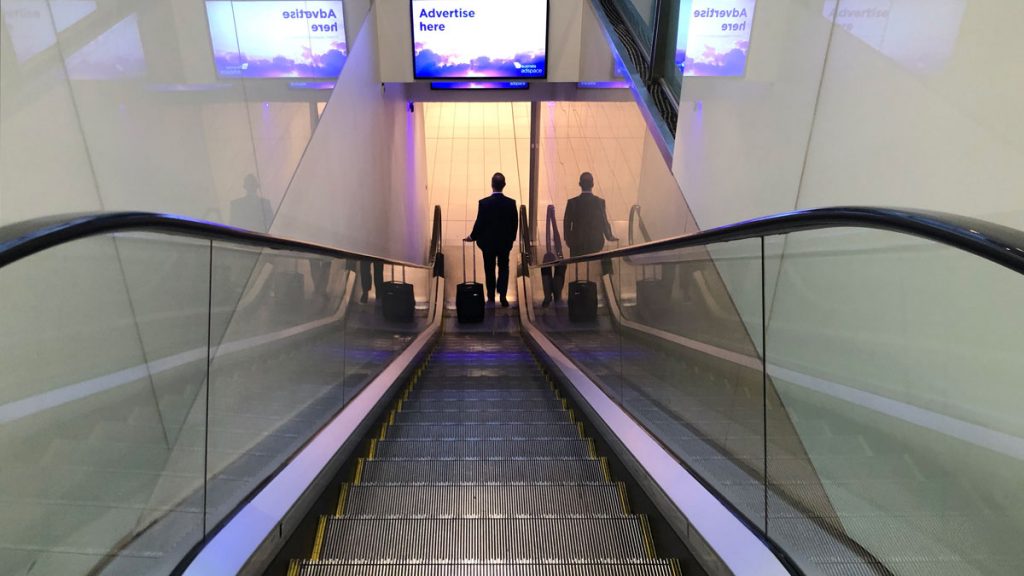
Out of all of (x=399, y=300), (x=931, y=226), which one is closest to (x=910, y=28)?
(x=931, y=226)

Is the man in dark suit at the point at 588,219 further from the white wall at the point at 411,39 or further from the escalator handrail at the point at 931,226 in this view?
the escalator handrail at the point at 931,226

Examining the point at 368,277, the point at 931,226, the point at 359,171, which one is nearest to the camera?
the point at 931,226

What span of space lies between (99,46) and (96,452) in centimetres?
160

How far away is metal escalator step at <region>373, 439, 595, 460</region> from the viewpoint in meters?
2.71

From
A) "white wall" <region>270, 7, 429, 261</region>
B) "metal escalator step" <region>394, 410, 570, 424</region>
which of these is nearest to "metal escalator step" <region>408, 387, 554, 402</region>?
"metal escalator step" <region>394, 410, 570, 424</region>

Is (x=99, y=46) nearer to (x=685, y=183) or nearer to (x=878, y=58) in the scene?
(x=878, y=58)

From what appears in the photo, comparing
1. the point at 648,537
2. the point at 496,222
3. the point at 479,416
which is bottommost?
the point at 479,416

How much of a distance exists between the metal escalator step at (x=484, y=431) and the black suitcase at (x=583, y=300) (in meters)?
1.13

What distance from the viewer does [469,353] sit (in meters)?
6.18

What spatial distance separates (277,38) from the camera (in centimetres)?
390

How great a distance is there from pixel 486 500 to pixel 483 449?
0.67 metres

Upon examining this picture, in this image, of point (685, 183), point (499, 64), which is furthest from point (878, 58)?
point (499, 64)

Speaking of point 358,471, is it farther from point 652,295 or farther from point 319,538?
point 652,295

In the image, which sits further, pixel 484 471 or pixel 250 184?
pixel 250 184
